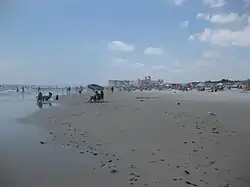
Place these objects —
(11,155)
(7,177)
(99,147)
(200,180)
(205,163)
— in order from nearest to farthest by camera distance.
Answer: (200,180), (7,177), (205,163), (11,155), (99,147)

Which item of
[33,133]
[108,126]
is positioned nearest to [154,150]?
[108,126]

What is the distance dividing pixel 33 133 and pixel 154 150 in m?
4.74

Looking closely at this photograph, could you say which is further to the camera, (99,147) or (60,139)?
(60,139)

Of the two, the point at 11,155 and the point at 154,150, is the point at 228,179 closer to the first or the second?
the point at 154,150

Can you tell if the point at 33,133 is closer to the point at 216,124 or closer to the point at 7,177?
the point at 7,177

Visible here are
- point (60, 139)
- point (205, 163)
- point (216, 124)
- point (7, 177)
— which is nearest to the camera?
point (7, 177)

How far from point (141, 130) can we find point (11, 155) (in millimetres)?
4180

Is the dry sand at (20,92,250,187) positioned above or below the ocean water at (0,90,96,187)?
above

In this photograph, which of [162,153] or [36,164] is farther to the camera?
[162,153]

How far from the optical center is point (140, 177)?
15.1 feet

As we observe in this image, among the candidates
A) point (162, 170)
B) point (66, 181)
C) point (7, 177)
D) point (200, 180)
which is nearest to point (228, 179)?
point (200, 180)

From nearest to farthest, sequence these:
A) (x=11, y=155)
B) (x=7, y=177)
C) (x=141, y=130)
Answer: (x=7, y=177) → (x=11, y=155) → (x=141, y=130)

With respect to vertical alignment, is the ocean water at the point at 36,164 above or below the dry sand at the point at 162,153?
below

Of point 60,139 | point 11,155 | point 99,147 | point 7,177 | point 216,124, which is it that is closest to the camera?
point 7,177
